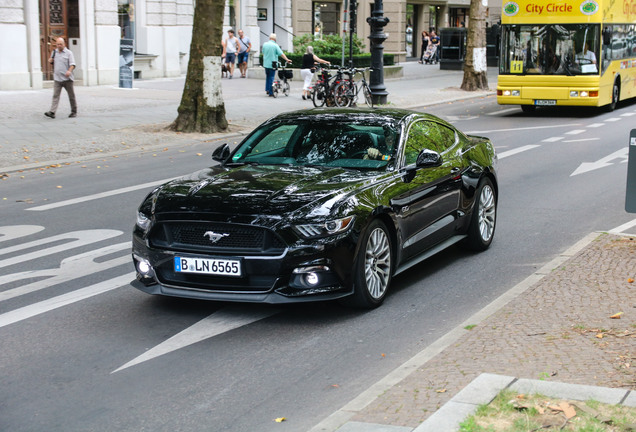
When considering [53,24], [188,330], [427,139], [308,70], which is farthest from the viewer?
[53,24]

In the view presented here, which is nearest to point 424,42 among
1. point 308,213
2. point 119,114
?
point 119,114

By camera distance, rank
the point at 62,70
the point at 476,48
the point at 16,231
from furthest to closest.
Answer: the point at 476,48 < the point at 62,70 < the point at 16,231

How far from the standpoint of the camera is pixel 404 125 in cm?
819

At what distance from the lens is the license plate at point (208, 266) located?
6.57m

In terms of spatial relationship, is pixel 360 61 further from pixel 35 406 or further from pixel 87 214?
pixel 35 406

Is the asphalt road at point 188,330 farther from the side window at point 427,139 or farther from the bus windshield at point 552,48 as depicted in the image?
the bus windshield at point 552,48

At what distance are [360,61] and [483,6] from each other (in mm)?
5350

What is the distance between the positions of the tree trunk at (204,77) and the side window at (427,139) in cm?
1139

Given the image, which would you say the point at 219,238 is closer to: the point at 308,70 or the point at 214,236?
the point at 214,236

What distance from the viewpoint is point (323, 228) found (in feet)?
21.7

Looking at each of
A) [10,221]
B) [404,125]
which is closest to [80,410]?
[404,125]

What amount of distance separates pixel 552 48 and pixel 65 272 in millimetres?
18095

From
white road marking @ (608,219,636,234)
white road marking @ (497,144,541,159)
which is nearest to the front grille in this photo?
white road marking @ (608,219,636,234)

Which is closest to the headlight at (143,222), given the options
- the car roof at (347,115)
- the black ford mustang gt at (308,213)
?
the black ford mustang gt at (308,213)
